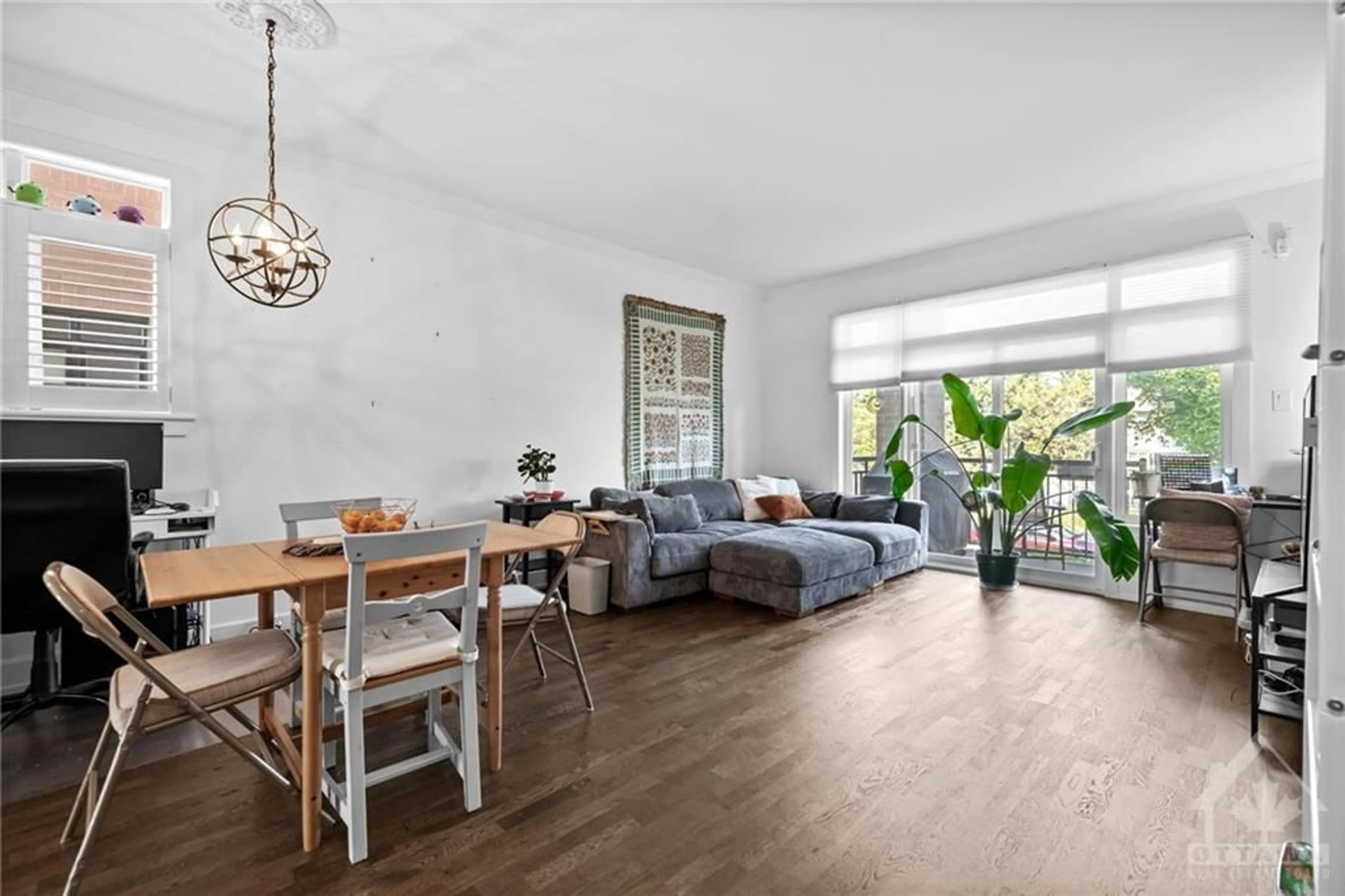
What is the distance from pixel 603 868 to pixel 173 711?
1201mm

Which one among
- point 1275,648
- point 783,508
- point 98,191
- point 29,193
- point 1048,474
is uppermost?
point 98,191

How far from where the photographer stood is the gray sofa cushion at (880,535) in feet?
15.3

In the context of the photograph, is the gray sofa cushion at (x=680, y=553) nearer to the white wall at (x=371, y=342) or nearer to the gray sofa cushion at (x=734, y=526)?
the gray sofa cushion at (x=734, y=526)

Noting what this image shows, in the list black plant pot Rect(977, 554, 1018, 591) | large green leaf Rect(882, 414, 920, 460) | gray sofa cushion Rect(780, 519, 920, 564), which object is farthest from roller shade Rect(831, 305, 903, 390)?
black plant pot Rect(977, 554, 1018, 591)

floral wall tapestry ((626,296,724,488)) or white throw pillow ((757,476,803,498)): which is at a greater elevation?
floral wall tapestry ((626,296,724,488))

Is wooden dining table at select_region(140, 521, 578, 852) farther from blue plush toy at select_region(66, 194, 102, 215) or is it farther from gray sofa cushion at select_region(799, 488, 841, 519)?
gray sofa cushion at select_region(799, 488, 841, 519)

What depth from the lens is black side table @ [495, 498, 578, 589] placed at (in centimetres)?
434

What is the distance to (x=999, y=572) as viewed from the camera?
4.71 meters

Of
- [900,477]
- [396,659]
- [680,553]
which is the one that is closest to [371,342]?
[680,553]

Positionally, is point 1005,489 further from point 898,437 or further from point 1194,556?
point 1194,556

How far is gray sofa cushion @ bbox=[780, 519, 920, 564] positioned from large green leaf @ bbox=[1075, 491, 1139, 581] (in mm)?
1231

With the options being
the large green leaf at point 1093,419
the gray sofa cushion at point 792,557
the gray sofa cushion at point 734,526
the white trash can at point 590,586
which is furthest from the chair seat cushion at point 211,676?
the large green leaf at point 1093,419

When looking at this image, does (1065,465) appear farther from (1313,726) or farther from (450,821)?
(450,821)

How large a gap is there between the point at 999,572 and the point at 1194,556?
3.99ft
